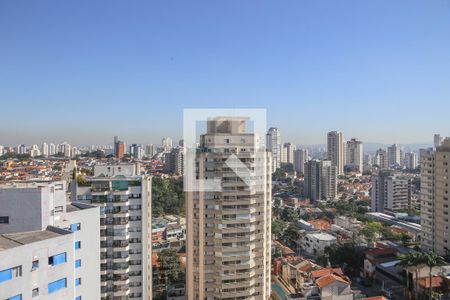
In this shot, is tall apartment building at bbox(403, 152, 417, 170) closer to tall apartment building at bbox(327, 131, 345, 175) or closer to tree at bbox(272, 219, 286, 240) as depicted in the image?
tall apartment building at bbox(327, 131, 345, 175)

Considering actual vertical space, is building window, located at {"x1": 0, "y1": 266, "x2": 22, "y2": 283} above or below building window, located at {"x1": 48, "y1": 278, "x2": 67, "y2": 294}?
above

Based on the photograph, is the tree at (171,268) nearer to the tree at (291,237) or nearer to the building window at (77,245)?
the building window at (77,245)

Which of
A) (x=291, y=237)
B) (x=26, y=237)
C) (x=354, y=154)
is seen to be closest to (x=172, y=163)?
(x=291, y=237)

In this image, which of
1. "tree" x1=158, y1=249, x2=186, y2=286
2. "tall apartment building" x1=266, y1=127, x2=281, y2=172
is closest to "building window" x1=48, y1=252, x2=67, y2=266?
"tall apartment building" x1=266, y1=127, x2=281, y2=172

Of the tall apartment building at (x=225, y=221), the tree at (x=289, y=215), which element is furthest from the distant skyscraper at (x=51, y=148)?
the tall apartment building at (x=225, y=221)

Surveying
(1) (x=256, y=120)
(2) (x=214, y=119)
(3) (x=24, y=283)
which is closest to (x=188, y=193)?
(2) (x=214, y=119)

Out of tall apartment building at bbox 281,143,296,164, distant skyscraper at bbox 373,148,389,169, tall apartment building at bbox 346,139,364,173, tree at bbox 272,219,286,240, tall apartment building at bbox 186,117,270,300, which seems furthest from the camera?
distant skyscraper at bbox 373,148,389,169

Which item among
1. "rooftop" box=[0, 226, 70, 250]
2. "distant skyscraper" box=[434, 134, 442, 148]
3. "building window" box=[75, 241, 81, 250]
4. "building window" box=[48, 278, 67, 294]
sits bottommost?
"building window" box=[48, 278, 67, 294]
